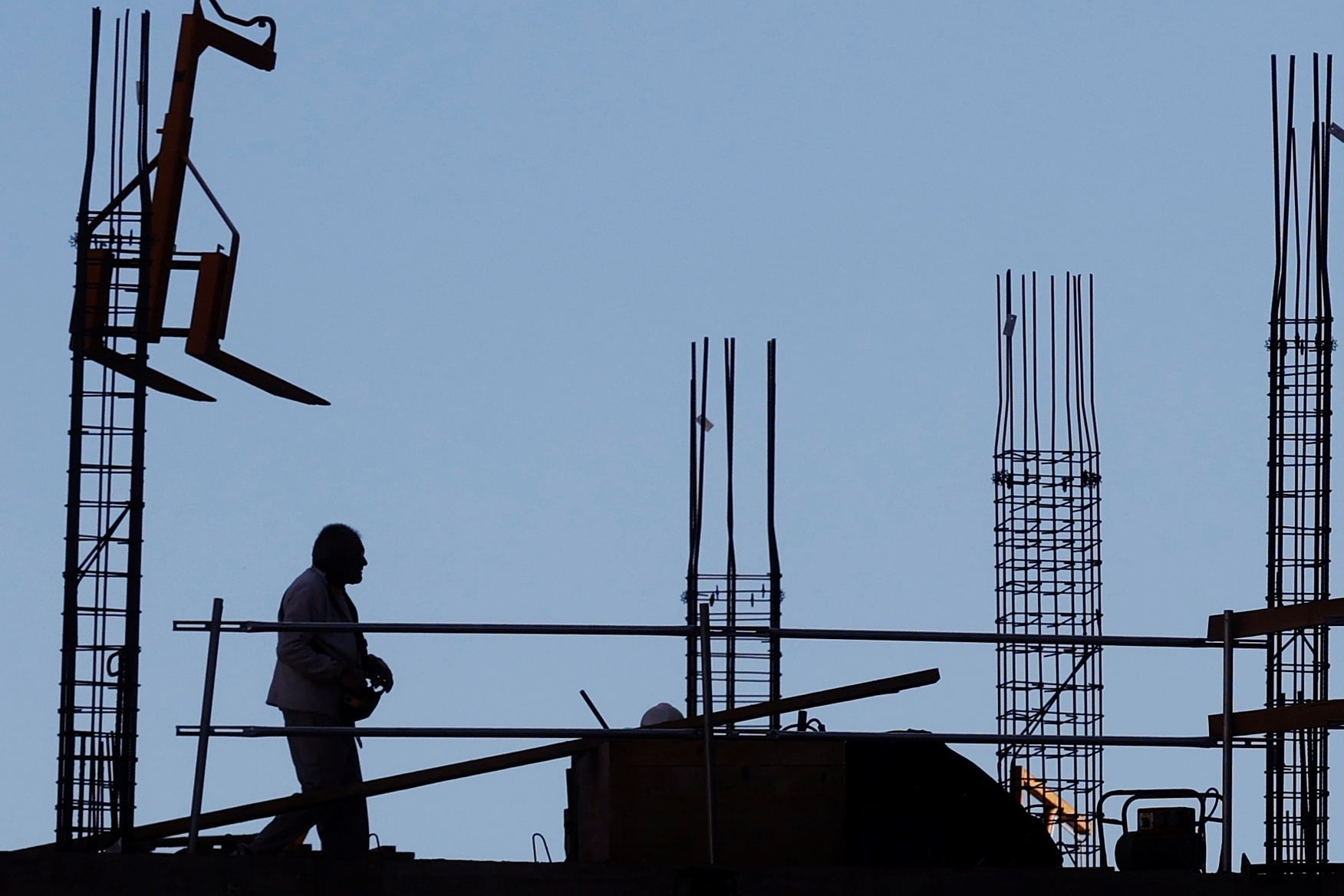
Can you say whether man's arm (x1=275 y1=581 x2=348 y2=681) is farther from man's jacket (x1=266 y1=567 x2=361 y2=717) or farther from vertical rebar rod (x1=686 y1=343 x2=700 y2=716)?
vertical rebar rod (x1=686 y1=343 x2=700 y2=716)

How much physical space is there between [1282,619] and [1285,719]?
510mm

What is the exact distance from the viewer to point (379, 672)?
1217cm

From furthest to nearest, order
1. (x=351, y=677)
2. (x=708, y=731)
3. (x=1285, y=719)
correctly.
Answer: (x=351, y=677), (x=1285, y=719), (x=708, y=731)

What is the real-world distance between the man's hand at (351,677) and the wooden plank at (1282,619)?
3.94 m

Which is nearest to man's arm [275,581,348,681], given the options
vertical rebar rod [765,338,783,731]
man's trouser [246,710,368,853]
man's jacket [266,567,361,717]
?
man's jacket [266,567,361,717]

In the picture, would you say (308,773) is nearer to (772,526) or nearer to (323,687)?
(323,687)

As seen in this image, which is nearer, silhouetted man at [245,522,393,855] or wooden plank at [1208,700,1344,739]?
wooden plank at [1208,700,1344,739]

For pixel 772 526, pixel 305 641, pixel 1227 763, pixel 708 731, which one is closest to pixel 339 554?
pixel 305 641

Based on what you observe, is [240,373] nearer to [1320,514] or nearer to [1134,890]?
[1134,890]

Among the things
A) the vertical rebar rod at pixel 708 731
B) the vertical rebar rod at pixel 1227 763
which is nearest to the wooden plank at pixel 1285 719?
the vertical rebar rod at pixel 1227 763

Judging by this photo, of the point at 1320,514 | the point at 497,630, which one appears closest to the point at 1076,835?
the point at 1320,514

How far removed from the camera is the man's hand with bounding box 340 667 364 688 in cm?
1188

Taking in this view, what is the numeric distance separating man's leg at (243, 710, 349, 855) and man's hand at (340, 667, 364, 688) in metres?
0.19

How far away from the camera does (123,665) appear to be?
12570 millimetres
